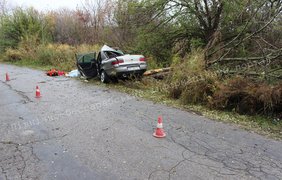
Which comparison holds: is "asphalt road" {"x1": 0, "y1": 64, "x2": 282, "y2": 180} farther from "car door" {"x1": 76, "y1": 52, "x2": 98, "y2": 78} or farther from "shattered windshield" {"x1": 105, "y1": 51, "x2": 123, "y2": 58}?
"car door" {"x1": 76, "y1": 52, "x2": 98, "y2": 78}

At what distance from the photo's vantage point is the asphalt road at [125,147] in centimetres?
382

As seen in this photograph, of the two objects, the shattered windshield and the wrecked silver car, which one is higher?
the shattered windshield

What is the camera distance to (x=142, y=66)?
11273mm

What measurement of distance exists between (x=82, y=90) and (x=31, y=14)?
1014 inches

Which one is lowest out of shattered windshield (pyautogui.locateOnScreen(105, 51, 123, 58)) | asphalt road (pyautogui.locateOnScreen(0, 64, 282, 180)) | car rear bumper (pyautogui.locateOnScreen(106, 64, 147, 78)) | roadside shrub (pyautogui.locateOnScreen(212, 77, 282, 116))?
asphalt road (pyautogui.locateOnScreen(0, 64, 282, 180))

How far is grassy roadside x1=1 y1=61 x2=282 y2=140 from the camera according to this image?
18.5 feet

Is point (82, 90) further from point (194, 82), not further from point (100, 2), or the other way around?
point (100, 2)

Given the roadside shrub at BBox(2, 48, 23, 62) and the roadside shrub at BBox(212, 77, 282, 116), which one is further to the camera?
the roadside shrub at BBox(2, 48, 23, 62)

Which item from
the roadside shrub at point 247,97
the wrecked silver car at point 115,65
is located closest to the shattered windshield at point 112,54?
the wrecked silver car at point 115,65

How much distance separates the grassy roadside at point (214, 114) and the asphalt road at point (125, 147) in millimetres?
349

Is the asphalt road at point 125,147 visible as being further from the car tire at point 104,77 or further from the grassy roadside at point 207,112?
the car tire at point 104,77

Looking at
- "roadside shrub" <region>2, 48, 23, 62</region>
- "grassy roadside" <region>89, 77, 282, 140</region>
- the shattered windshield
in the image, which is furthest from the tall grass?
"grassy roadside" <region>89, 77, 282, 140</region>

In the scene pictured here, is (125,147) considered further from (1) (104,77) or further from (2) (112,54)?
(2) (112,54)

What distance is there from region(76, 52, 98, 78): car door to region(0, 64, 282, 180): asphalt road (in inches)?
233
